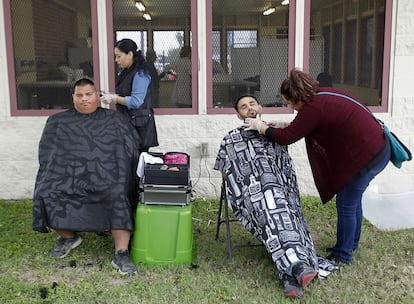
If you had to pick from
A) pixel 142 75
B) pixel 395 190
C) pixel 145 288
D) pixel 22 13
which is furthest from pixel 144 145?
pixel 395 190

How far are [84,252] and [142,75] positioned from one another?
1339 mm

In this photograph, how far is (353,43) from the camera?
4.73m

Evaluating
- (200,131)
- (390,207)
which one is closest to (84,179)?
(200,131)

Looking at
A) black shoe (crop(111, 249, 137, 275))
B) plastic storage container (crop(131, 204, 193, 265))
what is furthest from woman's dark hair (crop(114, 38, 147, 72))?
black shoe (crop(111, 249, 137, 275))

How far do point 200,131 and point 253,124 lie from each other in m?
1.55


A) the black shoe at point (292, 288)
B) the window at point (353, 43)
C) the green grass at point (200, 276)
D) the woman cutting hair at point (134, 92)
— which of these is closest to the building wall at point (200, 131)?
the window at point (353, 43)

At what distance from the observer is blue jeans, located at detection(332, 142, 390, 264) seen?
325 centimetres

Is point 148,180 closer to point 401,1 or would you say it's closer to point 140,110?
point 140,110

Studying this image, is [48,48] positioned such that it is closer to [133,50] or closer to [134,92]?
[133,50]

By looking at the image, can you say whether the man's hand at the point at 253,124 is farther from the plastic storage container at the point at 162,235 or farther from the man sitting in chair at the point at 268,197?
the plastic storage container at the point at 162,235

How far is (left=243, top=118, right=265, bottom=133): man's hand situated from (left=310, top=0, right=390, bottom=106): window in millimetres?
1659

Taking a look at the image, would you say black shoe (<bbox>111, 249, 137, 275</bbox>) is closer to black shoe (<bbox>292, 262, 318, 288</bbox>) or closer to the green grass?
the green grass

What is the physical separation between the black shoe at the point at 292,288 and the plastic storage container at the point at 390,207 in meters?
1.47

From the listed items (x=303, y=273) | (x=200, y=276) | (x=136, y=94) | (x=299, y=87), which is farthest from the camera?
(x=136, y=94)
